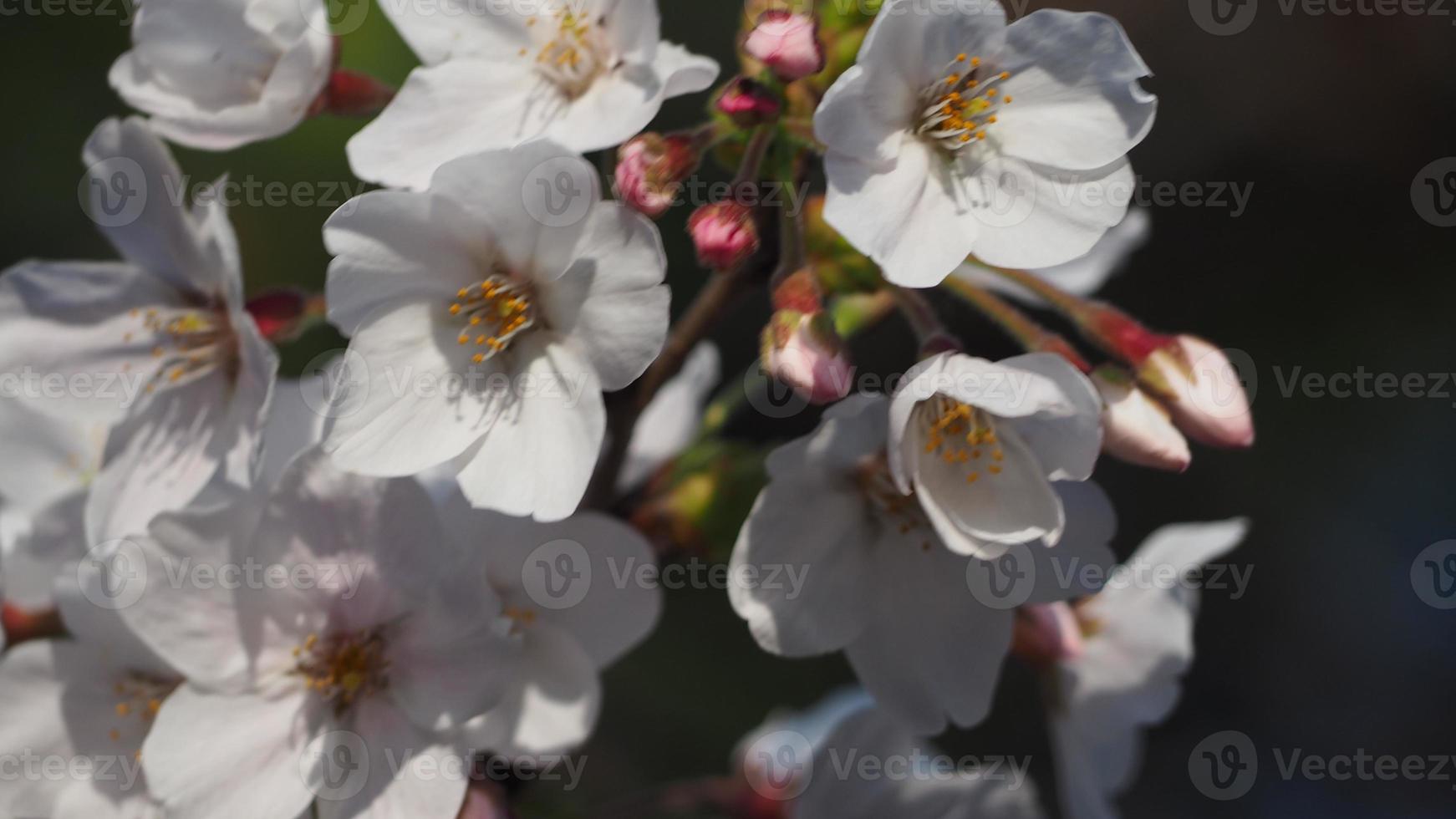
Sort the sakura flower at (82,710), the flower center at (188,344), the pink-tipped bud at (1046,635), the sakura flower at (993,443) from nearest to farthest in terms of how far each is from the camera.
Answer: the sakura flower at (993,443) < the sakura flower at (82,710) < the flower center at (188,344) < the pink-tipped bud at (1046,635)

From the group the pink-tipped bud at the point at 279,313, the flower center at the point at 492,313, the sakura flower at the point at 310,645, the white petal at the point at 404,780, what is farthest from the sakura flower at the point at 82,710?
the flower center at the point at 492,313

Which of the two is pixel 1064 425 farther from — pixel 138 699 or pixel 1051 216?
pixel 138 699

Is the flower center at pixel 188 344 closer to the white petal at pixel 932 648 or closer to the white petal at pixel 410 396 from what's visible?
the white petal at pixel 410 396

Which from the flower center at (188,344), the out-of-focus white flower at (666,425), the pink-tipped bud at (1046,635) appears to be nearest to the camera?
the flower center at (188,344)

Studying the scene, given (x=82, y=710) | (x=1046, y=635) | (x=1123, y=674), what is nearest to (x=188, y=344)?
(x=82, y=710)

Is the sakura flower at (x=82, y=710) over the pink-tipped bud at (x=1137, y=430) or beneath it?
beneath

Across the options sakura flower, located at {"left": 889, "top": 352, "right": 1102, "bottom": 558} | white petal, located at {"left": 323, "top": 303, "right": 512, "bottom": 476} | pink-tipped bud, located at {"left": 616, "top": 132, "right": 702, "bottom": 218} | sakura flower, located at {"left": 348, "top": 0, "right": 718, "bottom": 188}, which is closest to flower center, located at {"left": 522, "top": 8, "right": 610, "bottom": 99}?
sakura flower, located at {"left": 348, "top": 0, "right": 718, "bottom": 188}
